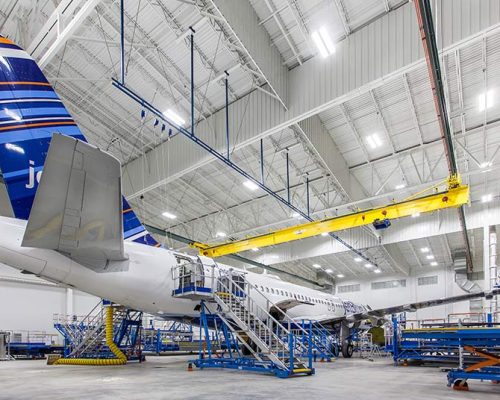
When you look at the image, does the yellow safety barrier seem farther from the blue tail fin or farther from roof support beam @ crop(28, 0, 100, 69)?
roof support beam @ crop(28, 0, 100, 69)

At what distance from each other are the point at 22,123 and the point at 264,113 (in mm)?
10268

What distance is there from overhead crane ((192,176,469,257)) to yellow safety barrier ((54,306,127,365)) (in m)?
10.5

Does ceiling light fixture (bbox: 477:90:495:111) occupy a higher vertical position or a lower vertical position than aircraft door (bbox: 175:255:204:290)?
higher

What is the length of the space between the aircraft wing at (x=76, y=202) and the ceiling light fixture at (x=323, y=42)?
966cm

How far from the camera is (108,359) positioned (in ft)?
49.1

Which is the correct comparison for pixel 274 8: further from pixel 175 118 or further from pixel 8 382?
pixel 8 382

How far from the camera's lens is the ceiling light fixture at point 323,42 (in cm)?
1403

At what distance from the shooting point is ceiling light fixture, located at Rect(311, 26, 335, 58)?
46.0ft

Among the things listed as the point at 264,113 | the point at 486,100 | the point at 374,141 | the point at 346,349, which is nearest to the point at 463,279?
the point at 346,349

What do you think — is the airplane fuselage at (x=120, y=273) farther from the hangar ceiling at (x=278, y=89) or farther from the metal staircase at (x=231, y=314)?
the hangar ceiling at (x=278, y=89)

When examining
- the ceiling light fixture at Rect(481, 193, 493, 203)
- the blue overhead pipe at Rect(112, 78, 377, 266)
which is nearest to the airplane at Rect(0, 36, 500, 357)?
the blue overhead pipe at Rect(112, 78, 377, 266)

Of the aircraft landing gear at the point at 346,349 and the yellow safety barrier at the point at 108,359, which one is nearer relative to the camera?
the yellow safety barrier at the point at 108,359

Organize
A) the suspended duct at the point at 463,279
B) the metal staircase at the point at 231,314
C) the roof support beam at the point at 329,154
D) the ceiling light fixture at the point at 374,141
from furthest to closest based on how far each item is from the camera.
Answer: the suspended duct at the point at 463,279 < the ceiling light fixture at the point at 374,141 < the roof support beam at the point at 329,154 < the metal staircase at the point at 231,314

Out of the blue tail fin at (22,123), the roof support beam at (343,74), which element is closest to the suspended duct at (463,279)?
the roof support beam at (343,74)
